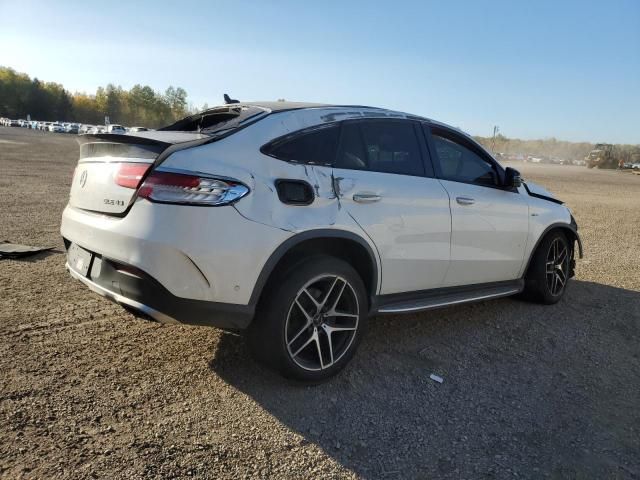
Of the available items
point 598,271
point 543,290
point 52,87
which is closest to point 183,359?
point 543,290

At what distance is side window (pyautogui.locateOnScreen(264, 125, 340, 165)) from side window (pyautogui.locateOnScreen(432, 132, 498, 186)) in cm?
112

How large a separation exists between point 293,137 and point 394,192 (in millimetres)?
854

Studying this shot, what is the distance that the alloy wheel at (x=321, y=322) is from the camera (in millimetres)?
3195

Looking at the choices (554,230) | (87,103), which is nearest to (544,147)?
(87,103)

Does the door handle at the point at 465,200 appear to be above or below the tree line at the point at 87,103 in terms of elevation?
below

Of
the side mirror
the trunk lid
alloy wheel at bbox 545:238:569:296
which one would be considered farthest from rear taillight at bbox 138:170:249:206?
alloy wheel at bbox 545:238:569:296

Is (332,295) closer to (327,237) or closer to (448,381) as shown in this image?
(327,237)

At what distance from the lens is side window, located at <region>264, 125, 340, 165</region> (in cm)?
310

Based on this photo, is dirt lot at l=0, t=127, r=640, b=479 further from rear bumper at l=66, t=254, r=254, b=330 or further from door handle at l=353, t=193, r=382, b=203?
door handle at l=353, t=193, r=382, b=203

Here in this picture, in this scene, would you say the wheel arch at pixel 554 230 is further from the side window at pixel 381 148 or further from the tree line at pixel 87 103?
the tree line at pixel 87 103

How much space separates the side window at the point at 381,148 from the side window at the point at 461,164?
0.28 m

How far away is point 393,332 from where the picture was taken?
169 inches

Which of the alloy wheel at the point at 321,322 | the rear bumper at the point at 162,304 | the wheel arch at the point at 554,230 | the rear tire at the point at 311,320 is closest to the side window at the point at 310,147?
the rear tire at the point at 311,320

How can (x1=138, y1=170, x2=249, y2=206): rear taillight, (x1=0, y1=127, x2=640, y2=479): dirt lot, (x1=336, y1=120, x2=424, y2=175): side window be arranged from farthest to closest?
(x1=336, y1=120, x2=424, y2=175): side window
(x1=138, y1=170, x2=249, y2=206): rear taillight
(x1=0, y1=127, x2=640, y2=479): dirt lot
